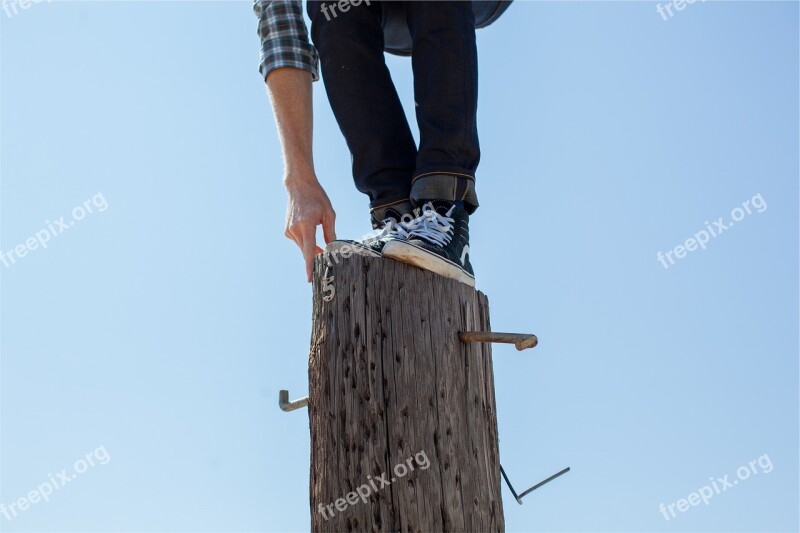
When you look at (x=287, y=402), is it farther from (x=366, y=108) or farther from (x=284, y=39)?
(x=284, y=39)

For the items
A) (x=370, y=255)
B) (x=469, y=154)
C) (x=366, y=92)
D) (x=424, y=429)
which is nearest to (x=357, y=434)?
(x=424, y=429)

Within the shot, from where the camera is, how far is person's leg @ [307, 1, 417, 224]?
9.16 ft

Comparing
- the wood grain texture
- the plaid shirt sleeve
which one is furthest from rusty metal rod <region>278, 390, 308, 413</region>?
the plaid shirt sleeve

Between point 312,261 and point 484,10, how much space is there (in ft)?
4.38

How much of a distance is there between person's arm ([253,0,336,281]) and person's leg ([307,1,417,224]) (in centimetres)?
8

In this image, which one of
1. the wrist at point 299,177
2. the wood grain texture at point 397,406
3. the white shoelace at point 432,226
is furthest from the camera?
the wrist at point 299,177

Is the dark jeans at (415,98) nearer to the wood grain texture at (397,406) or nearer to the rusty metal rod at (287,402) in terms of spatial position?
the wood grain texture at (397,406)

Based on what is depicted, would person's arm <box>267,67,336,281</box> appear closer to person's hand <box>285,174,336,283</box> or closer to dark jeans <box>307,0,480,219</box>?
person's hand <box>285,174,336,283</box>

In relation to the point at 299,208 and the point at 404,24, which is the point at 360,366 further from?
the point at 404,24

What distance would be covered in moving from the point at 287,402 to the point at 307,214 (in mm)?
597

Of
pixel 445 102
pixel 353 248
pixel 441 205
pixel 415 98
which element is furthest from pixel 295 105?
pixel 353 248

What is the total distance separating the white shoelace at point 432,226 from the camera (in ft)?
7.96

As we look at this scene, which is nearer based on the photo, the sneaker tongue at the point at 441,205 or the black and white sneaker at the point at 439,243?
the black and white sneaker at the point at 439,243

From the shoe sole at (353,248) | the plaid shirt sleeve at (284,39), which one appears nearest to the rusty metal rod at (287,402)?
the shoe sole at (353,248)
